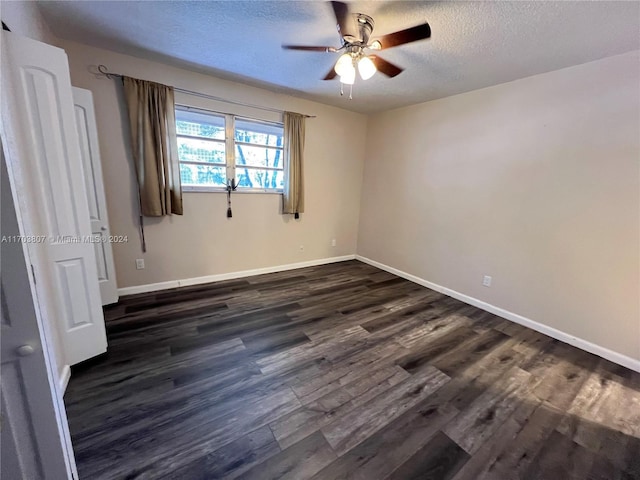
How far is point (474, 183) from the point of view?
3096mm

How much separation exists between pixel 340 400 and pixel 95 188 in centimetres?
283

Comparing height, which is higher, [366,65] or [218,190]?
[366,65]

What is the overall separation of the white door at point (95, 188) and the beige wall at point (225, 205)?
0.26 m

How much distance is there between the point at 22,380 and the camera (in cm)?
84

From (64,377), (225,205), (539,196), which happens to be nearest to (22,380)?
(64,377)

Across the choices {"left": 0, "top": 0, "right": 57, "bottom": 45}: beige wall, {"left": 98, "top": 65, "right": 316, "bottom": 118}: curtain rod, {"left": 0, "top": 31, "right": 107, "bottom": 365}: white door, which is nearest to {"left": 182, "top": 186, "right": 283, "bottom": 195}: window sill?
{"left": 98, "top": 65, "right": 316, "bottom": 118}: curtain rod

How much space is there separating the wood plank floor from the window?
1616 millimetres

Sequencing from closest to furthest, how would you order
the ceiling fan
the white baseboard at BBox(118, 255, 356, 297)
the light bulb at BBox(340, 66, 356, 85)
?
the ceiling fan < the light bulb at BBox(340, 66, 356, 85) < the white baseboard at BBox(118, 255, 356, 297)

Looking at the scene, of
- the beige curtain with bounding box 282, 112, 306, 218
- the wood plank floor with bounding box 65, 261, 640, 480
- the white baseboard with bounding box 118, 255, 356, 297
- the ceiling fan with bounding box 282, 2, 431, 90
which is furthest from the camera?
the beige curtain with bounding box 282, 112, 306, 218

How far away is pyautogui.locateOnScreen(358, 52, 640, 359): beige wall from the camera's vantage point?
2152mm

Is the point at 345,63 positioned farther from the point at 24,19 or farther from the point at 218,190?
the point at 218,190

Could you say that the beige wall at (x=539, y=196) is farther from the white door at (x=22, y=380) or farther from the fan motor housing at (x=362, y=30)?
the white door at (x=22, y=380)

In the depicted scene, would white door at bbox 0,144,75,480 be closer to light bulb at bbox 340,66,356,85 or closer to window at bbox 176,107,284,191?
light bulb at bbox 340,66,356,85

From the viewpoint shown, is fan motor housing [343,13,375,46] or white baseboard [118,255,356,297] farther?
white baseboard [118,255,356,297]
